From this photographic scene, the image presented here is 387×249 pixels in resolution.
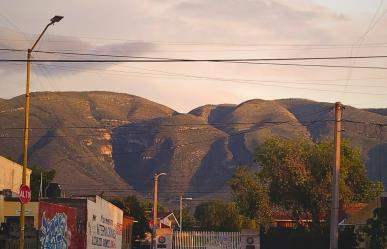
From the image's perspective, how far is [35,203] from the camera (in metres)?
36.8

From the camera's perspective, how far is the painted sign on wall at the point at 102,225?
48.7 metres

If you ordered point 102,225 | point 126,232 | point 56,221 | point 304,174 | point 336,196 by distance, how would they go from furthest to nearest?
1. point 126,232
2. point 304,174
3. point 102,225
4. point 336,196
5. point 56,221

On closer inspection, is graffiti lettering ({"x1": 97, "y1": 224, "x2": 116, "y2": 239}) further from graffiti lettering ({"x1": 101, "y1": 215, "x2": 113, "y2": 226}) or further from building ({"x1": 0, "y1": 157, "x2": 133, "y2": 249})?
graffiti lettering ({"x1": 101, "y1": 215, "x2": 113, "y2": 226})

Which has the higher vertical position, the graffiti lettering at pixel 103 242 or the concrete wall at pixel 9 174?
the concrete wall at pixel 9 174

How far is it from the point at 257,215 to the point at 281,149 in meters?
6.97

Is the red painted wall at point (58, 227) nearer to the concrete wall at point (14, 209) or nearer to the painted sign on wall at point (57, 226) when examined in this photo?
the painted sign on wall at point (57, 226)

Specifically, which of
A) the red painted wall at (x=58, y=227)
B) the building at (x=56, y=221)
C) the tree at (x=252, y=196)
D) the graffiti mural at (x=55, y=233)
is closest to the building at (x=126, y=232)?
the building at (x=56, y=221)

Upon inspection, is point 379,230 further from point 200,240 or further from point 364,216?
point 200,240

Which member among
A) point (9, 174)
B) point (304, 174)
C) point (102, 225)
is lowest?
point (102, 225)

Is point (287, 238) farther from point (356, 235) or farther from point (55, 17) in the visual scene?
point (55, 17)

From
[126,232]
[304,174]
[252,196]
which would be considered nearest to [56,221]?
[304,174]

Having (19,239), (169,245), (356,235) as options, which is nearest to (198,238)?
(169,245)

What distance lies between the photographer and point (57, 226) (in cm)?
3831

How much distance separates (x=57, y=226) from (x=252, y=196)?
140ft
